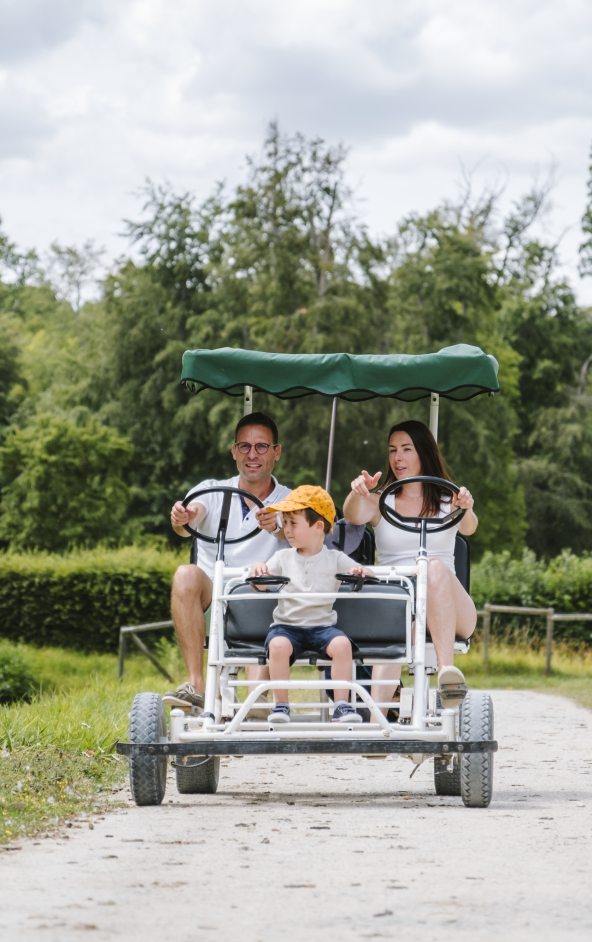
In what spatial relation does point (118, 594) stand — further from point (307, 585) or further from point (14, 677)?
point (307, 585)

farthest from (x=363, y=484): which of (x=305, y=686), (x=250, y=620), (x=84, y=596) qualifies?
(x=84, y=596)

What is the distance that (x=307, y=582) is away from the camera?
6.00 m

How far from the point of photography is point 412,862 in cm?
435

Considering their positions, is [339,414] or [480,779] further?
[339,414]

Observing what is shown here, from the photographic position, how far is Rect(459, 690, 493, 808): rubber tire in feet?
19.0

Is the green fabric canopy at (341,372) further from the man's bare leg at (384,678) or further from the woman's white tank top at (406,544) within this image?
the man's bare leg at (384,678)

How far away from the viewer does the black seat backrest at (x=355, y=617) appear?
602cm

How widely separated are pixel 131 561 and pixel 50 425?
11.0 metres

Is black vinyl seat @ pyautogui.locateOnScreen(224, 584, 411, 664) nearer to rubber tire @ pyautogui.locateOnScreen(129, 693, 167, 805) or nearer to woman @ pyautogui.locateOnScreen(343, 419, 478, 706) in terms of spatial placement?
woman @ pyautogui.locateOnScreen(343, 419, 478, 706)

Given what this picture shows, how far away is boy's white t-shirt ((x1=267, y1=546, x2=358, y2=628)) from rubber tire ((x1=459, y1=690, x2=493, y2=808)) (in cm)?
77

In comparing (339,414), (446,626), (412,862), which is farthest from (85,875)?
(339,414)

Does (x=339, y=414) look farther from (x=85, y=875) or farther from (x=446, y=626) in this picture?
(x=85, y=875)

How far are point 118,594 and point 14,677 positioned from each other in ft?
23.5

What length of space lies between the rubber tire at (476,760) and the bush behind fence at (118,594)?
16.9m
